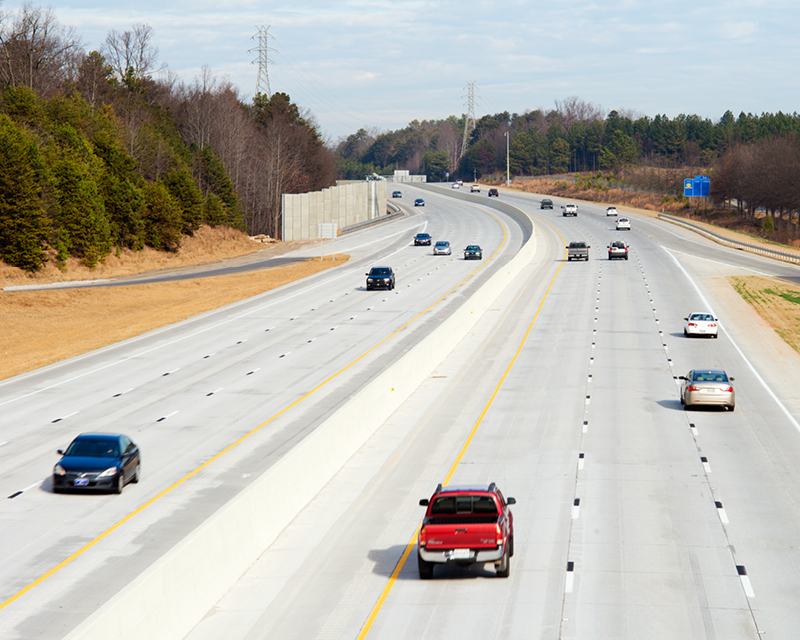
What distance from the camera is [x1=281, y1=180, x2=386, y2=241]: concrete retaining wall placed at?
10206cm

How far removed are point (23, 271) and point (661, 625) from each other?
198 ft

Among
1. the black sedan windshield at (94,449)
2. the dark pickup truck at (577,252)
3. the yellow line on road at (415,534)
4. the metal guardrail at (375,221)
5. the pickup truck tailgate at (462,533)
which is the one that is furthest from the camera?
the metal guardrail at (375,221)

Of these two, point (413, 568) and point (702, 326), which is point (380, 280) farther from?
point (413, 568)

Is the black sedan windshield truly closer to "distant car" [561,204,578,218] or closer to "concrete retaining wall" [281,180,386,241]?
"concrete retaining wall" [281,180,386,241]

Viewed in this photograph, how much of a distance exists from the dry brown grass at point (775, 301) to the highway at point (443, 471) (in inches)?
52.6

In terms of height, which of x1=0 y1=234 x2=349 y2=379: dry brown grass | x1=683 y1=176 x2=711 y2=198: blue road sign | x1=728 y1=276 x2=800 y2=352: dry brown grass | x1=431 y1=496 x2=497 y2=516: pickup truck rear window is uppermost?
x1=683 y1=176 x2=711 y2=198: blue road sign

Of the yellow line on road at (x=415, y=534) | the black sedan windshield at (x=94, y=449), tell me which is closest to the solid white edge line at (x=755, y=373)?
the yellow line on road at (x=415, y=534)

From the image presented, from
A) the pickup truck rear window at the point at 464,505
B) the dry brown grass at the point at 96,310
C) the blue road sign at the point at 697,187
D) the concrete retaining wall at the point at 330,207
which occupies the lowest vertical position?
the dry brown grass at the point at 96,310

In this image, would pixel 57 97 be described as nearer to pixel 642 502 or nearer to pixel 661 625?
pixel 642 502

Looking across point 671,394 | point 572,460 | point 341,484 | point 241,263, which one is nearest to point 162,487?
point 341,484

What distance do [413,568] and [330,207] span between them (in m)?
99.3

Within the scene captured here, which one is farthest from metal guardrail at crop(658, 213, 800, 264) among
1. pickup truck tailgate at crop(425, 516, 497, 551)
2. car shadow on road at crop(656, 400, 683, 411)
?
pickup truck tailgate at crop(425, 516, 497, 551)

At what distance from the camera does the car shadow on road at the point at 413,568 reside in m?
15.7

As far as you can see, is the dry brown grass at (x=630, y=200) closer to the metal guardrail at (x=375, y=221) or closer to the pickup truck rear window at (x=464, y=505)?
the metal guardrail at (x=375, y=221)
